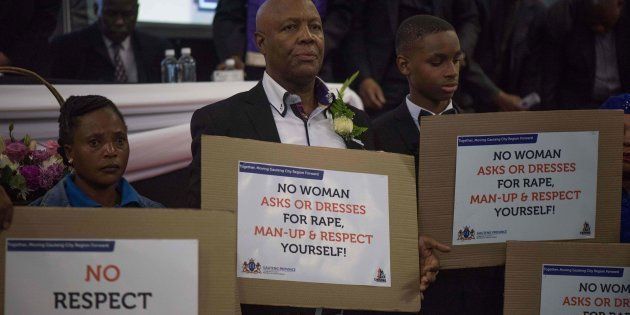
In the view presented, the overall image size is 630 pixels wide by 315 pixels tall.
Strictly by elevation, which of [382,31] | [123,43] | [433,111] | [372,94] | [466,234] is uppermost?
[382,31]

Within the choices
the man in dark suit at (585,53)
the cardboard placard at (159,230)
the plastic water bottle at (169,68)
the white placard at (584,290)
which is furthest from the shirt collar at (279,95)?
the man in dark suit at (585,53)

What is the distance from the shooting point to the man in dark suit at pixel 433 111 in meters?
3.13

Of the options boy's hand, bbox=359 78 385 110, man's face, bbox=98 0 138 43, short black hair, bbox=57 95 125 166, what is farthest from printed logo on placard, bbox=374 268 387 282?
man's face, bbox=98 0 138 43

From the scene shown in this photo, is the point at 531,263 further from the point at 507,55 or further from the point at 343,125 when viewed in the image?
the point at 507,55

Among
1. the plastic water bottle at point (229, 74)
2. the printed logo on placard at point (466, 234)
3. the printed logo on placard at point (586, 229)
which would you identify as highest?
the plastic water bottle at point (229, 74)

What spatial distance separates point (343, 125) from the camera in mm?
2912

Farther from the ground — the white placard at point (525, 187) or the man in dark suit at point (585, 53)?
the man in dark suit at point (585, 53)

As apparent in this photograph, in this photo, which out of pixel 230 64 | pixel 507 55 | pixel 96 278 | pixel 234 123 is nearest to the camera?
pixel 96 278

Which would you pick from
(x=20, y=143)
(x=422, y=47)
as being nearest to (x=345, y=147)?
(x=422, y=47)

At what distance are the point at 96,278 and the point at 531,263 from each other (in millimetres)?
1367

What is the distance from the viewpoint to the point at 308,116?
301 cm

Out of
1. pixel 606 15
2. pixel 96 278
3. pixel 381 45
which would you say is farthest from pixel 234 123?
pixel 606 15

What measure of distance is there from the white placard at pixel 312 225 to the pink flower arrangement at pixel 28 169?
0.76 meters

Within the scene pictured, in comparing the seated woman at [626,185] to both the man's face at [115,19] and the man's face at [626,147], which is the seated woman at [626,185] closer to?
the man's face at [626,147]
